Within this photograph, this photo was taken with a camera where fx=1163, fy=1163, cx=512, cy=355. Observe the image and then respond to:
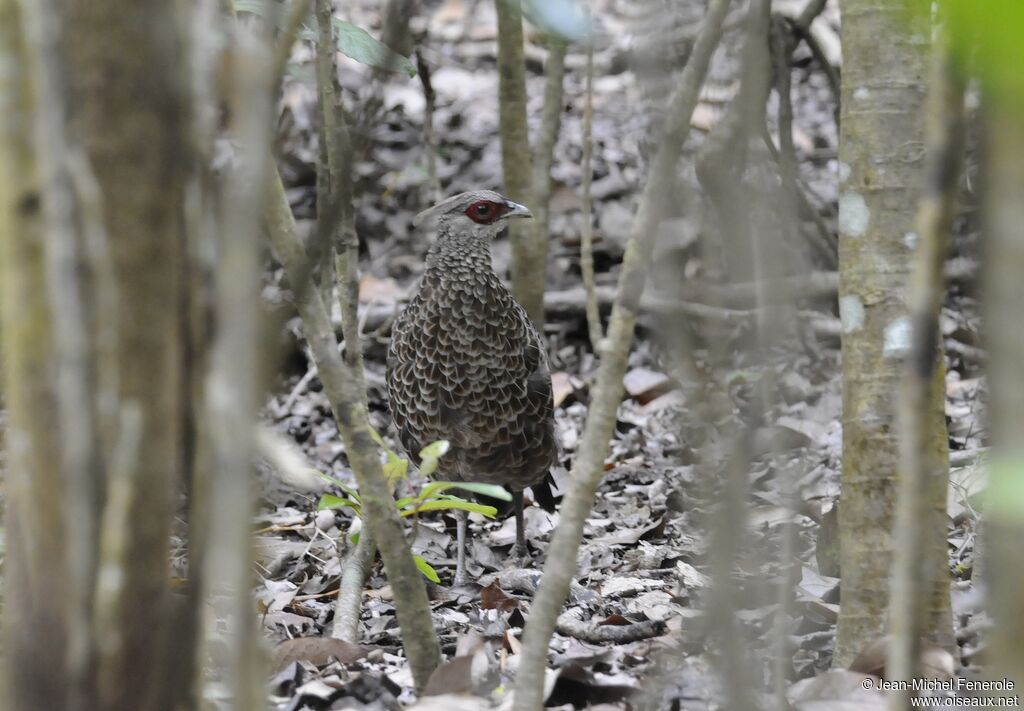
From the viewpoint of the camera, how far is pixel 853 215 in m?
2.52

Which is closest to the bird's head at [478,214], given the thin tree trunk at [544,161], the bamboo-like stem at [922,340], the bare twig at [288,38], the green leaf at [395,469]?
the thin tree trunk at [544,161]

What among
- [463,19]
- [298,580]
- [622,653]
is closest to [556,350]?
[298,580]

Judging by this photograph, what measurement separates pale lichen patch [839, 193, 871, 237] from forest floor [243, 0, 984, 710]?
238 millimetres

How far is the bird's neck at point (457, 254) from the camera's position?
486 centimetres

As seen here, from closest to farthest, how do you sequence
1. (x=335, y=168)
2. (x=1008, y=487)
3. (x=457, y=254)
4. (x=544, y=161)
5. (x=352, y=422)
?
(x=1008, y=487), (x=352, y=422), (x=335, y=168), (x=457, y=254), (x=544, y=161)

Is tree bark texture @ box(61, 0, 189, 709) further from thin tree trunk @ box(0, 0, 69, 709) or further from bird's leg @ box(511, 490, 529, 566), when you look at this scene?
bird's leg @ box(511, 490, 529, 566)

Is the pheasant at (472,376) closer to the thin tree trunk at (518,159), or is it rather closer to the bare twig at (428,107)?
the thin tree trunk at (518,159)

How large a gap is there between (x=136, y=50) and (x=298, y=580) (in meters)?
2.86

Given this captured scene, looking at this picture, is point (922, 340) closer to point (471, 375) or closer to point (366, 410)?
point (366, 410)

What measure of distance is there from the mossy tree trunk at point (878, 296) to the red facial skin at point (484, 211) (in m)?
2.63

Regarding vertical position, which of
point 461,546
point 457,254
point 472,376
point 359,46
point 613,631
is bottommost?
point 461,546

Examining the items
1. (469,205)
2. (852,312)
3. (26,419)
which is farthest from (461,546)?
(26,419)

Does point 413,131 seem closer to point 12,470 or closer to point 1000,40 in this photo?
point 12,470

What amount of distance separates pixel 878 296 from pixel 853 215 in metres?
0.19
